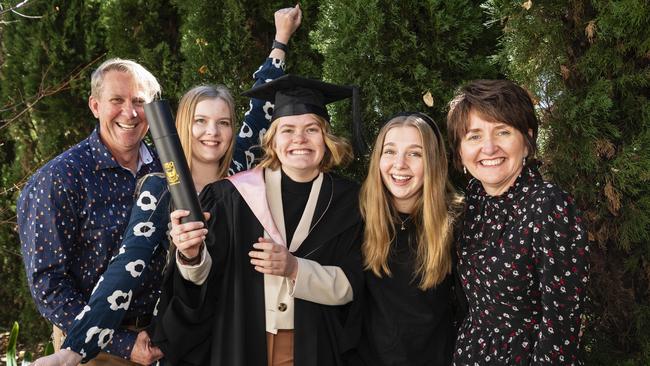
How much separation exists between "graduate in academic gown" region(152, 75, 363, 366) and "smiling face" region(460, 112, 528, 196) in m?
0.71

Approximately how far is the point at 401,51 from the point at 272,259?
1432 millimetres

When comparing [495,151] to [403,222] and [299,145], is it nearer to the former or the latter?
[403,222]

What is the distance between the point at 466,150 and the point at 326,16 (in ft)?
4.43

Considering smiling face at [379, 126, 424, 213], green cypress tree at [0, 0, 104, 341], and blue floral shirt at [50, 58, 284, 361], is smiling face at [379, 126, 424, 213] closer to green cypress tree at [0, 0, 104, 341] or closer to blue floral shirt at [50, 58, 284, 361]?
blue floral shirt at [50, 58, 284, 361]

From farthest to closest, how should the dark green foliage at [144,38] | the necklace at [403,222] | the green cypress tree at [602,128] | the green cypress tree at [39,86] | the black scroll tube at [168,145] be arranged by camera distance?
the green cypress tree at [39,86] < the dark green foliage at [144,38] < the necklace at [403,222] < the green cypress tree at [602,128] < the black scroll tube at [168,145]

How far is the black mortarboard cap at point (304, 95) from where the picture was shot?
3328 millimetres

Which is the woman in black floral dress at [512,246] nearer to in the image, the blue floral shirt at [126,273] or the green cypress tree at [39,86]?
the blue floral shirt at [126,273]

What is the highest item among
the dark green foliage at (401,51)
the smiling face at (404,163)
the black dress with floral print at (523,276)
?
the dark green foliage at (401,51)

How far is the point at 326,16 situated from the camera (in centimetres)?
386

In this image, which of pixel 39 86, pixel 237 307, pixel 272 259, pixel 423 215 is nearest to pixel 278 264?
pixel 272 259

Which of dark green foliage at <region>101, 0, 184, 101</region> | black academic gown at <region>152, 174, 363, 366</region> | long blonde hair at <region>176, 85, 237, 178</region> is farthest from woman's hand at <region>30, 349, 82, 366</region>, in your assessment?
dark green foliage at <region>101, 0, 184, 101</region>

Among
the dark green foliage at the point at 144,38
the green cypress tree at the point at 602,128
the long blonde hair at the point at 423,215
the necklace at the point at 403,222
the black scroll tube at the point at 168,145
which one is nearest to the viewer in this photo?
the black scroll tube at the point at 168,145

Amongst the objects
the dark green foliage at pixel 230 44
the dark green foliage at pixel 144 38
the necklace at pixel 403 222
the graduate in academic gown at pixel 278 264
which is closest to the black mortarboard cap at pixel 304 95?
the graduate in academic gown at pixel 278 264

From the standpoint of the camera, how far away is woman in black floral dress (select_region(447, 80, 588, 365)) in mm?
2645
